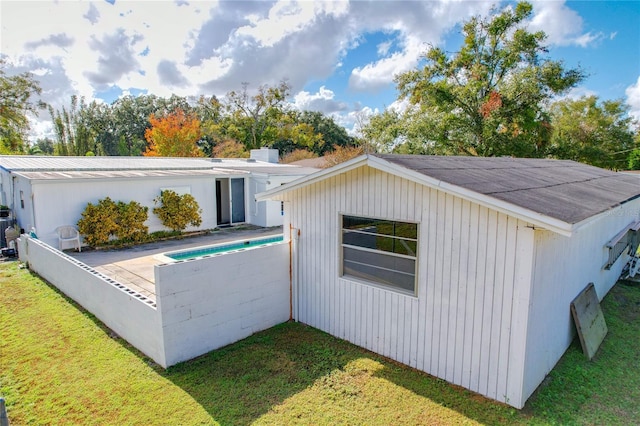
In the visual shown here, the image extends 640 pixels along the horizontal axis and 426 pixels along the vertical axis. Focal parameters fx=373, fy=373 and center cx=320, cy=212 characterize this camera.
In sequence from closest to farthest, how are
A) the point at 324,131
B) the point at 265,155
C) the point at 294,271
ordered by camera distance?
1. the point at 294,271
2. the point at 265,155
3. the point at 324,131

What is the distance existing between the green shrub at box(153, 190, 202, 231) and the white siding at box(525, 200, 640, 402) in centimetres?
1287

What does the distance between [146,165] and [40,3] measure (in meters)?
6.73

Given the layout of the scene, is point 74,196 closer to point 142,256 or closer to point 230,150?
point 142,256

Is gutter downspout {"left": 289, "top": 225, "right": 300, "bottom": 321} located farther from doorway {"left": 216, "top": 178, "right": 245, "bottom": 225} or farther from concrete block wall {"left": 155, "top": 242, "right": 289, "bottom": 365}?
doorway {"left": 216, "top": 178, "right": 245, "bottom": 225}

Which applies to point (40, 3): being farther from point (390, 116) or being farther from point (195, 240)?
point (390, 116)

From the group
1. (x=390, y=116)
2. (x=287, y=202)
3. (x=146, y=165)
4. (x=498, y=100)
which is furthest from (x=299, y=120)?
(x=287, y=202)

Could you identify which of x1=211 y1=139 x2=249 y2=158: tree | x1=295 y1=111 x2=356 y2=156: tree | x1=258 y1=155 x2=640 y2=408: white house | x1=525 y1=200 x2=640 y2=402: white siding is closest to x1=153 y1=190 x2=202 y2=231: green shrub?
x1=258 y1=155 x2=640 y2=408: white house

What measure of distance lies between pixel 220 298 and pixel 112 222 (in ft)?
28.5

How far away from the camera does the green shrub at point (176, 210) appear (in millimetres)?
14320

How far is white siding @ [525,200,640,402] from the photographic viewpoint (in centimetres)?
463

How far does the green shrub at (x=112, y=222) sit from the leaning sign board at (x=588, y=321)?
1306 cm

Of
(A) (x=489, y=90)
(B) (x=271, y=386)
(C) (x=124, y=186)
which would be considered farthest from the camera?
(A) (x=489, y=90)

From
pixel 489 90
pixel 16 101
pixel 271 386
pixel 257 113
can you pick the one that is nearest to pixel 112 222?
pixel 271 386

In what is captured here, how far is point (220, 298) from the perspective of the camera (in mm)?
6113
